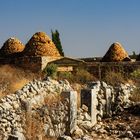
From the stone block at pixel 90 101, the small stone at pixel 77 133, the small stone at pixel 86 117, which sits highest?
the stone block at pixel 90 101

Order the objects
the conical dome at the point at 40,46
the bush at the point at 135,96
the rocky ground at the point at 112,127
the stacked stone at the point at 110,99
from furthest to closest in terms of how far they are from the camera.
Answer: the conical dome at the point at 40,46, the bush at the point at 135,96, the stacked stone at the point at 110,99, the rocky ground at the point at 112,127

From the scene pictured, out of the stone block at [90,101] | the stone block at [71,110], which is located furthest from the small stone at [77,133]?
the stone block at [90,101]

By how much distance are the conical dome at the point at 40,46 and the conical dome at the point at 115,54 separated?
298 cm

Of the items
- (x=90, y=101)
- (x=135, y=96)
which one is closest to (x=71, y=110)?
(x=90, y=101)

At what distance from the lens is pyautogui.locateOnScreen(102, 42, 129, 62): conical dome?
26875 millimetres

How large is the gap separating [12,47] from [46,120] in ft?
58.0

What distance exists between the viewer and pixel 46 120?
1085cm

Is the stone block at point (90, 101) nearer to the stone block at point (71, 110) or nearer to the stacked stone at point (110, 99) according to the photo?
the stacked stone at point (110, 99)

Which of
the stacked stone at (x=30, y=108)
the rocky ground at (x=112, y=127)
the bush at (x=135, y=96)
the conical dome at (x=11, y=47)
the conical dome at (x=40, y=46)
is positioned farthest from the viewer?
the conical dome at (x=11, y=47)

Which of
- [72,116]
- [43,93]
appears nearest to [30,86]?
[43,93]

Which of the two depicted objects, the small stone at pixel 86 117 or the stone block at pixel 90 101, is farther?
the stone block at pixel 90 101

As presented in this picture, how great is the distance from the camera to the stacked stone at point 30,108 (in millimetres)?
9602

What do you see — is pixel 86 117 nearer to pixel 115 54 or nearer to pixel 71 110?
pixel 71 110

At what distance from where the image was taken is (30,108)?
10.3m
